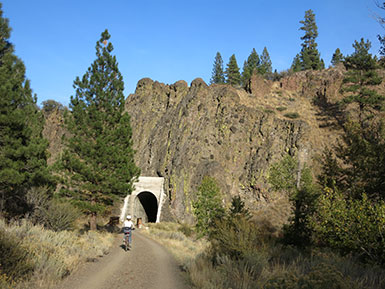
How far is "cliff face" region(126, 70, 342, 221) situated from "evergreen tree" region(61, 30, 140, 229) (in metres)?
21.8

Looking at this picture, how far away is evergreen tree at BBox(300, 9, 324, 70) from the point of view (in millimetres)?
73000

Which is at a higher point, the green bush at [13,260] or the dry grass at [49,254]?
the green bush at [13,260]

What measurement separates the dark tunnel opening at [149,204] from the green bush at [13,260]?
41.7 metres

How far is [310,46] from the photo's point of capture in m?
76.1

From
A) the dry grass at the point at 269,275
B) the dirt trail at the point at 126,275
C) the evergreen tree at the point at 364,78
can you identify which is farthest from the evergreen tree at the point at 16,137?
the evergreen tree at the point at 364,78

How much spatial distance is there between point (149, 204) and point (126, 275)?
145 ft

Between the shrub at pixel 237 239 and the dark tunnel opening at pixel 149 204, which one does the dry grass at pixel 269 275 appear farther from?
the dark tunnel opening at pixel 149 204

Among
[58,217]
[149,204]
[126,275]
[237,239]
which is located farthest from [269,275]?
[149,204]

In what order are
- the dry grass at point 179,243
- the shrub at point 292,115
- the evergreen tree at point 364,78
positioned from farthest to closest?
the shrub at point 292,115, the evergreen tree at point 364,78, the dry grass at point 179,243

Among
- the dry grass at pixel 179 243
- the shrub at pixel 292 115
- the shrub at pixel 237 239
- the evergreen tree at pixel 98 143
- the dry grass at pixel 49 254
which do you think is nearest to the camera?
the dry grass at pixel 49 254

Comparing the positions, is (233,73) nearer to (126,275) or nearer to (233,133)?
(233,133)

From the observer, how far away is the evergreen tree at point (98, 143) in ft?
65.0

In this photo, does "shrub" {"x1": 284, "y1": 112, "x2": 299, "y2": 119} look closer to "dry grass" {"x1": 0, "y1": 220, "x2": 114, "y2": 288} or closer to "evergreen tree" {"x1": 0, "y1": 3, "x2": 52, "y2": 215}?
"evergreen tree" {"x1": 0, "y1": 3, "x2": 52, "y2": 215}

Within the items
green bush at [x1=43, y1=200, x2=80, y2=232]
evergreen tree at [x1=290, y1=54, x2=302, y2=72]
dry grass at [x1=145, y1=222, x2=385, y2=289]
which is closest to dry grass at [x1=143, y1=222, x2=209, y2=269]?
dry grass at [x1=145, y1=222, x2=385, y2=289]
